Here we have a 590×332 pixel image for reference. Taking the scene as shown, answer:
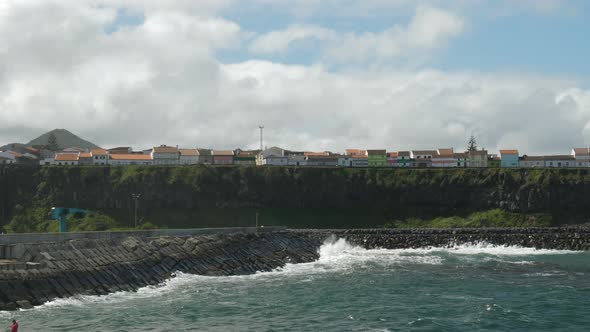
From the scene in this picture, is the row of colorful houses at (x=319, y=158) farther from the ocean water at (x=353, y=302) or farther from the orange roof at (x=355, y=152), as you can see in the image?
the ocean water at (x=353, y=302)

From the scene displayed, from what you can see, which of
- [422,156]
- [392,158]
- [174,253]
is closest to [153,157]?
[392,158]

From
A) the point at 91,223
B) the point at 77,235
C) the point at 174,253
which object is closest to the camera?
the point at 77,235

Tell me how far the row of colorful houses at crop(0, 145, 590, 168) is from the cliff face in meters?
29.7

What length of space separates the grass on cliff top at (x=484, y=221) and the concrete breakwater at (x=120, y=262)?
3324 cm

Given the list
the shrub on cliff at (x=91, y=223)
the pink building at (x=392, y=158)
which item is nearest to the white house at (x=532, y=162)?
the pink building at (x=392, y=158)

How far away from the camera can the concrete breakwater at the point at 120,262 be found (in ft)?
139

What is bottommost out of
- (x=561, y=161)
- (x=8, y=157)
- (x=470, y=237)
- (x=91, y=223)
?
(x=470, y=237)

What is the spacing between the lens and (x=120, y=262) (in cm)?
5175

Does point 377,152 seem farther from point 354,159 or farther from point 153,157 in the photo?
point 153,157

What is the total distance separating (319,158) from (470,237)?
7323cm

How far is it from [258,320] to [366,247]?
47859 mm

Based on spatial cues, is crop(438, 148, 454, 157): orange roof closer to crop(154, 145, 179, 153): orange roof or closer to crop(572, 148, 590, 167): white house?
crop(572, 148, 590, 167): white house

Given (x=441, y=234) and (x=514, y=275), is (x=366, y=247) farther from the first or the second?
(x=514, y=275)

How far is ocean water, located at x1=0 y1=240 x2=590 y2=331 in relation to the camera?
1393 inches
